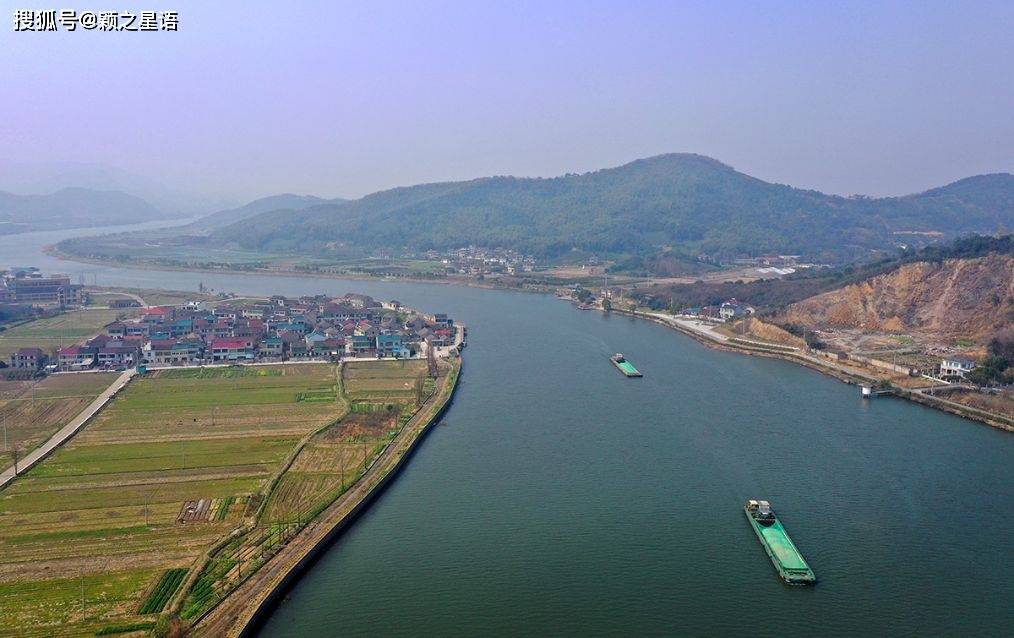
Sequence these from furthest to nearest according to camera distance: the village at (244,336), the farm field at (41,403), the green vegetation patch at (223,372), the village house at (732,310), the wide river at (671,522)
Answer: the village house at (732,310) < the village at (244,336) < the green vegetation patch at (223,372) < the farm field at (41,403) < the wide river at (671,522)

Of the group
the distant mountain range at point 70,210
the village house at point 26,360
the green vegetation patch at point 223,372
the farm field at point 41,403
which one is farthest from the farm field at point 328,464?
the distant mountain range at point 70,210

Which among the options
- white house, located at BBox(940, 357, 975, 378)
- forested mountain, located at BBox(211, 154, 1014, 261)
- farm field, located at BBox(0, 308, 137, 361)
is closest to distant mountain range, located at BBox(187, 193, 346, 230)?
forested mountain, located at BBox(211, 154, 1014, 261)

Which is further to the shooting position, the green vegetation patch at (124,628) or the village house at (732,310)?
the village house at (732,310)

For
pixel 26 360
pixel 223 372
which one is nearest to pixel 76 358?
pixel 26 360

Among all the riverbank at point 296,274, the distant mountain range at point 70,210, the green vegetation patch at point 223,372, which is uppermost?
the distant mountain range at point 70,210

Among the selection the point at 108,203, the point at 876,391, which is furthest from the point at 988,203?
the point at 108,203

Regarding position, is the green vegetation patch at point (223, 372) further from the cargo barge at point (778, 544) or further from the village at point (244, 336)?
the cargo barge at point (778, 544)

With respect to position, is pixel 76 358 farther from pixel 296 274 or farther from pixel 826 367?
pixel 296 274
